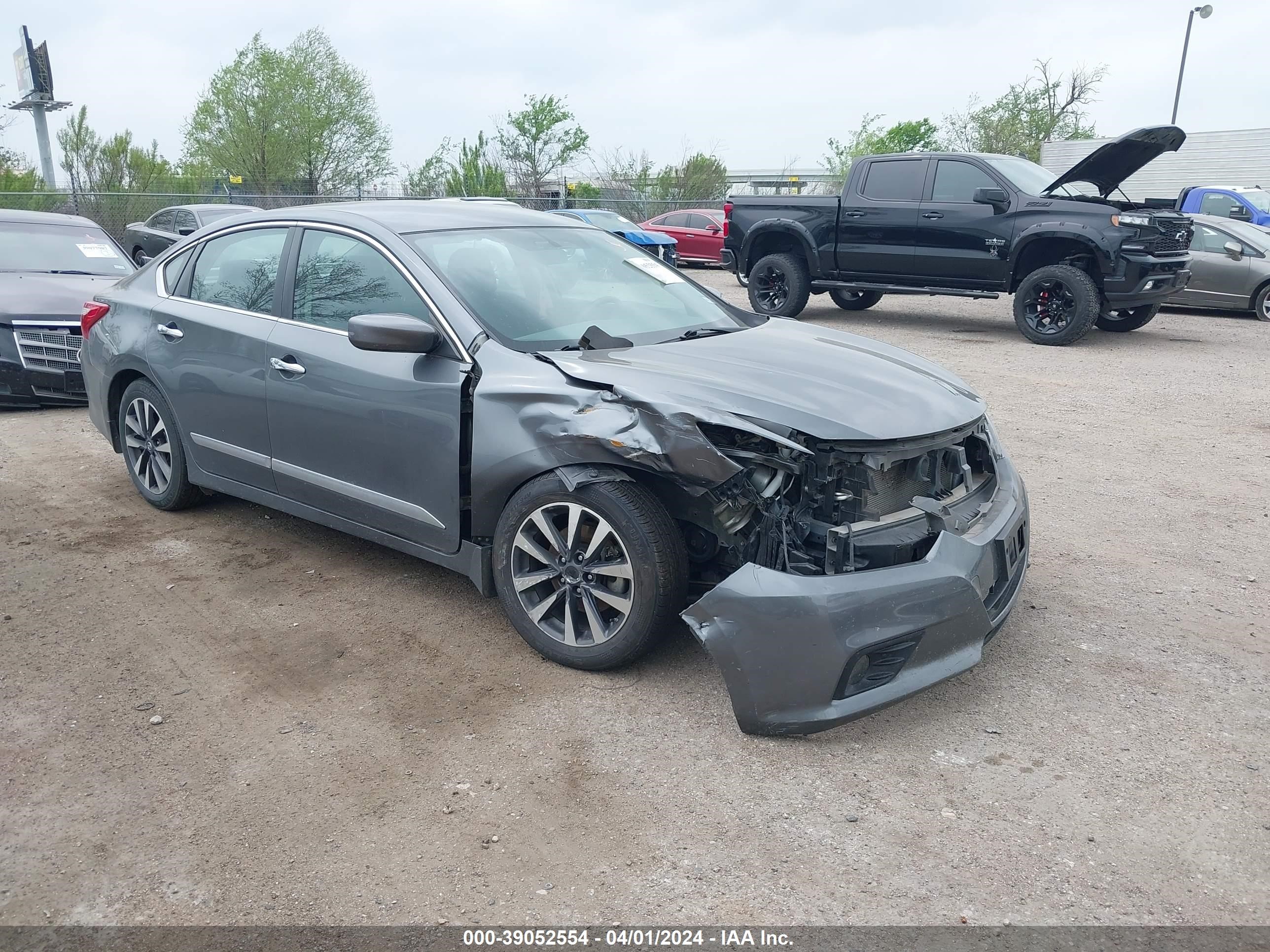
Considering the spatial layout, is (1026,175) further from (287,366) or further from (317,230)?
(287,366)

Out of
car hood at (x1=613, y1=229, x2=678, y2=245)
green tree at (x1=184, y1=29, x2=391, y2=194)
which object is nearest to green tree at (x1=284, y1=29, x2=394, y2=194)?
green tree at (x1=184, y1=29, x2=391, y2=194)

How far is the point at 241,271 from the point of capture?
501 cm

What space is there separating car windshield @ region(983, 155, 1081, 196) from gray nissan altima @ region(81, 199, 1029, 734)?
325 inches

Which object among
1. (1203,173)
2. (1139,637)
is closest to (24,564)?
(1139,637)

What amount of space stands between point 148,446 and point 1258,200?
18.2 metres

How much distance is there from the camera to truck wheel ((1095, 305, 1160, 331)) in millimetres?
12406

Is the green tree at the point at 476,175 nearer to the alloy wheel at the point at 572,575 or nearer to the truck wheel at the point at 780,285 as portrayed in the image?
the truck wheel at the point at 780,285

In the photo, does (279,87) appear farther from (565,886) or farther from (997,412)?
(565,886)

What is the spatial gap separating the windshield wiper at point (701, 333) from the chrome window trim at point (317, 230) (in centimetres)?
90

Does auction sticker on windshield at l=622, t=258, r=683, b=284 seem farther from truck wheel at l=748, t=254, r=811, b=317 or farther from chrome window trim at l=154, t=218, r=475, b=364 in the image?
truck wheel at l=748, t=254, r=811, b=317

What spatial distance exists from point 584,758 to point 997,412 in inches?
236

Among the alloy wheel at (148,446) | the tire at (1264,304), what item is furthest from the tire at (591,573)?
the tire at (1264,304)

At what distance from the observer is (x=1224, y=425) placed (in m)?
7.98

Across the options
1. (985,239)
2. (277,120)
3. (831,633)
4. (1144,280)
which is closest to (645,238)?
(985,239)
